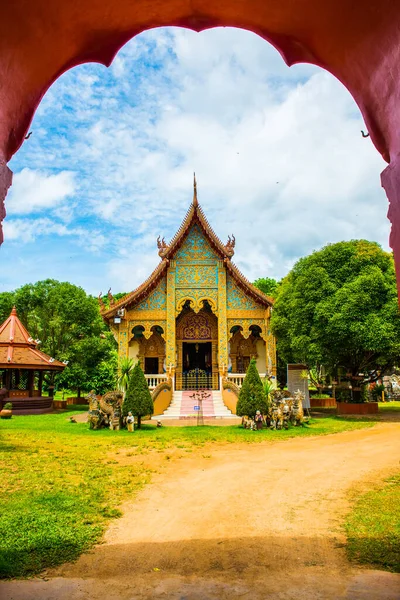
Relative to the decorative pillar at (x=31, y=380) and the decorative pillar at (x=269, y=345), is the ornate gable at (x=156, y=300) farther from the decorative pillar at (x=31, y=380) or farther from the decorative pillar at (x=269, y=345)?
the decorative pillar at (x=31, y=380)

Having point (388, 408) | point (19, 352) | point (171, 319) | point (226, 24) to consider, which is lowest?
point (388, 408)

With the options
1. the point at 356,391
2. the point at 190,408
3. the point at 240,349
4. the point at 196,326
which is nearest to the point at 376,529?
the point at 190,408

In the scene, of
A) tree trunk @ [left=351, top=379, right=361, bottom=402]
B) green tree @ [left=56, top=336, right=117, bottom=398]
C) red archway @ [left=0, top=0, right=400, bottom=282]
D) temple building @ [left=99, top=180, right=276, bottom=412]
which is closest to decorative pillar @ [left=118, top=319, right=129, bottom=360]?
temple building @ [left=99, top=180, right=276, bottom=412]

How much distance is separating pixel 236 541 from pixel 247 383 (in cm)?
1046

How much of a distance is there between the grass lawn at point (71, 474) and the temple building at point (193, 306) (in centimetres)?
628

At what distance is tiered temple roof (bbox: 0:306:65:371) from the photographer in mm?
20844

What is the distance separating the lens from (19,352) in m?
21.9

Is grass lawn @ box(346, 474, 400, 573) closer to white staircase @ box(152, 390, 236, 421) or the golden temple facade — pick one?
white staircase @ box(152, 390, 236, 421)

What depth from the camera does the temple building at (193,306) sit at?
21375 mm

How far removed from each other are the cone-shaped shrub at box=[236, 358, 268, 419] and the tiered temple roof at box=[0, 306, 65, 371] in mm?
11349

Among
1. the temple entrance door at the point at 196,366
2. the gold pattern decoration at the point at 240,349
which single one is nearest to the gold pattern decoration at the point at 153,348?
the temple entrance door at the point at 196,366

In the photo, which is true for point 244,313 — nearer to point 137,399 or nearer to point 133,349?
point 133,349

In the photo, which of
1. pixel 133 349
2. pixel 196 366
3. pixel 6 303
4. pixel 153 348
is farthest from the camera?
pixel 6 303

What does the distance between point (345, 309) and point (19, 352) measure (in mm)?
15830
